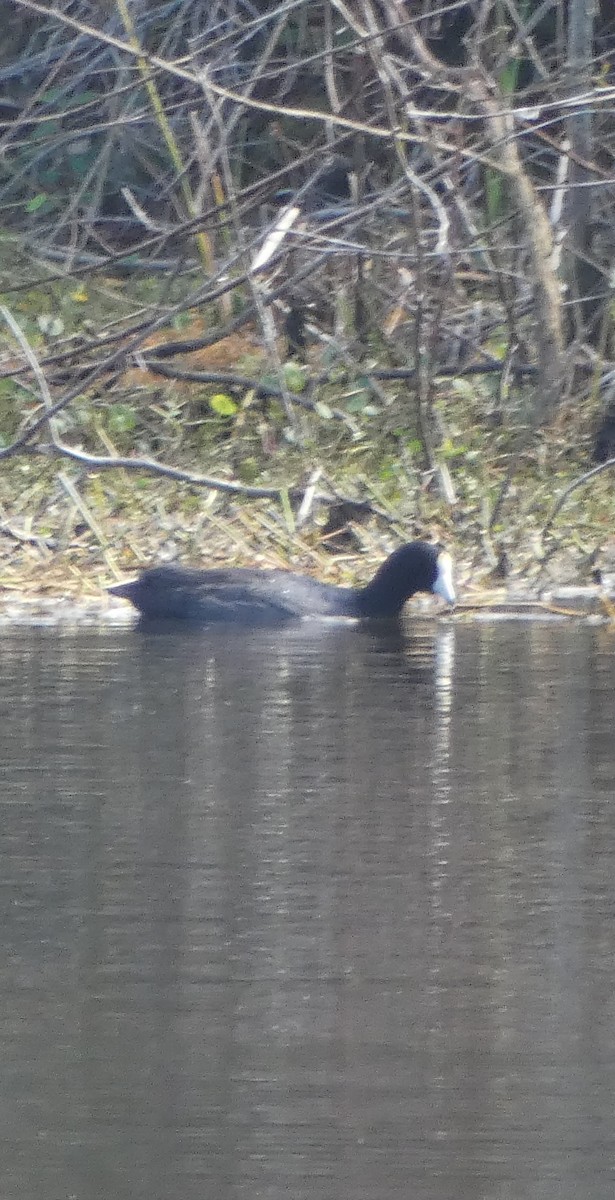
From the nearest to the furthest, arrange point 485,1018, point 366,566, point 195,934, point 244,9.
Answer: point 485,1018 < point 195,934 < point 366,566 < point 244,9

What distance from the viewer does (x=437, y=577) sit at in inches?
366

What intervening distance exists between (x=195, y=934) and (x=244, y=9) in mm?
10672

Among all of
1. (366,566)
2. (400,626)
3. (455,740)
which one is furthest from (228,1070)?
(366,566)

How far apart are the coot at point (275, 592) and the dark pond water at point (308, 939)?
179cm

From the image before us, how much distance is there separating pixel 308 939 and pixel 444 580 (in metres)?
4.97

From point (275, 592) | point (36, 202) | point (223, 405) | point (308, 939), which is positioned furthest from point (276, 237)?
point (308, 939)

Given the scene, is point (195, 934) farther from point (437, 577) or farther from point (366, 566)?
point (366, 566)

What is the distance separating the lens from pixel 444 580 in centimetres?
930

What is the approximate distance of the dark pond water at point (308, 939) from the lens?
3.40m

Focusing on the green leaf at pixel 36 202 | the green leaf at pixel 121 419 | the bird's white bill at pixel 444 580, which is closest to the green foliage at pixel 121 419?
the green leaf at pixel 121 419

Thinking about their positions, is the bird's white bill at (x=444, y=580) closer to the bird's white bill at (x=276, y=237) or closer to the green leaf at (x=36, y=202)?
the bird's white bill at (x=276, y=237)

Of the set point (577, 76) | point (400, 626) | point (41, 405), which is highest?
point (577, 76)

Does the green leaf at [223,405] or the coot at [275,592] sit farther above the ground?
the green leaf at [223,405]

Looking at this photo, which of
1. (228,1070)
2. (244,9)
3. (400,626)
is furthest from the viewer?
(244,9)
